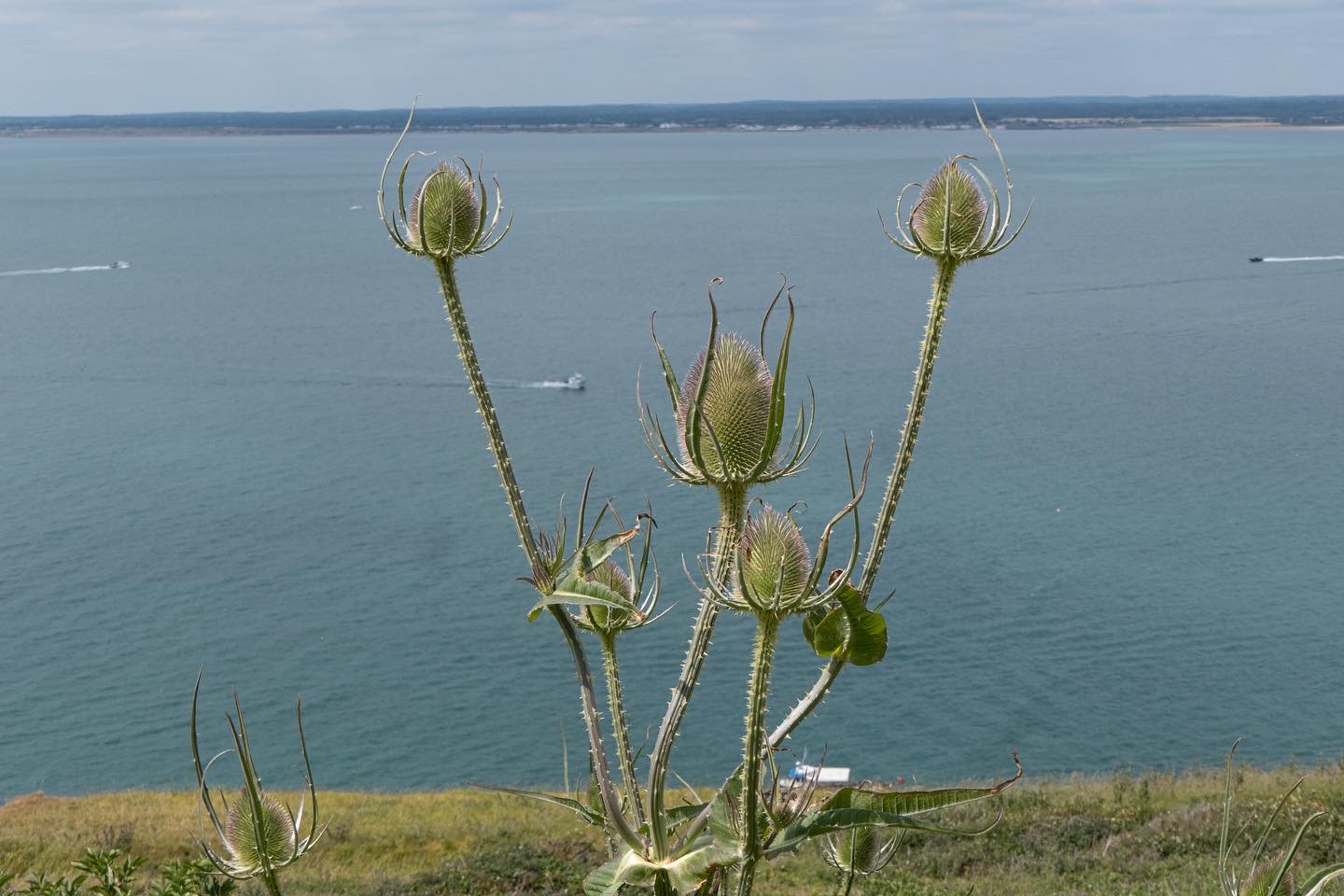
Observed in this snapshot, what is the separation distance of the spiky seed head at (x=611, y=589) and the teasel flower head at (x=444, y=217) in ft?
3.13

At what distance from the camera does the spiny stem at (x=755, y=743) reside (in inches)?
118

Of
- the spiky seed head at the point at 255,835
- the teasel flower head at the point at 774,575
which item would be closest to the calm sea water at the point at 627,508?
the spiky seed head at the point at 255,835

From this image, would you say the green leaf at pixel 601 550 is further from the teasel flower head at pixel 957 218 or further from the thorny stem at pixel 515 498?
the teasel flower head at pixel 957 218

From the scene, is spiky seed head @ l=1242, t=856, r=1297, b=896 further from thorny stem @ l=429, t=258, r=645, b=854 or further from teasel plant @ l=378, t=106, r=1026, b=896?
thorny stem @ l=429, t=258, r=645, b=854

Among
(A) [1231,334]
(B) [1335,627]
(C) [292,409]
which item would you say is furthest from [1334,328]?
(C) [292,409]

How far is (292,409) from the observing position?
79375mm

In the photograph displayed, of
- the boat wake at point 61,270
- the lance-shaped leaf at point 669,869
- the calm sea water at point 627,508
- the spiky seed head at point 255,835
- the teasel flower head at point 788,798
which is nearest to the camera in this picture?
the lance-shaped leaf at point 669,869

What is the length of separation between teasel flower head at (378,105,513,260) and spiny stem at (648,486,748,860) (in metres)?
1.02

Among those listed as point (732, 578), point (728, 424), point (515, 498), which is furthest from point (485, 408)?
point (732, 578)

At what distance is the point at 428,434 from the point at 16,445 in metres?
21.9

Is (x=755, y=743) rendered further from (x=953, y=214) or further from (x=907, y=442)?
(x=953, y=214)

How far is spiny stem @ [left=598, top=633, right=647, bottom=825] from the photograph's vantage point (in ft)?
11.1

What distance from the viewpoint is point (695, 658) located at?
10.6 ft

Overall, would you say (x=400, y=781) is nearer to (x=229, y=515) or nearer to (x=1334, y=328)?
(x=229, y=515)
